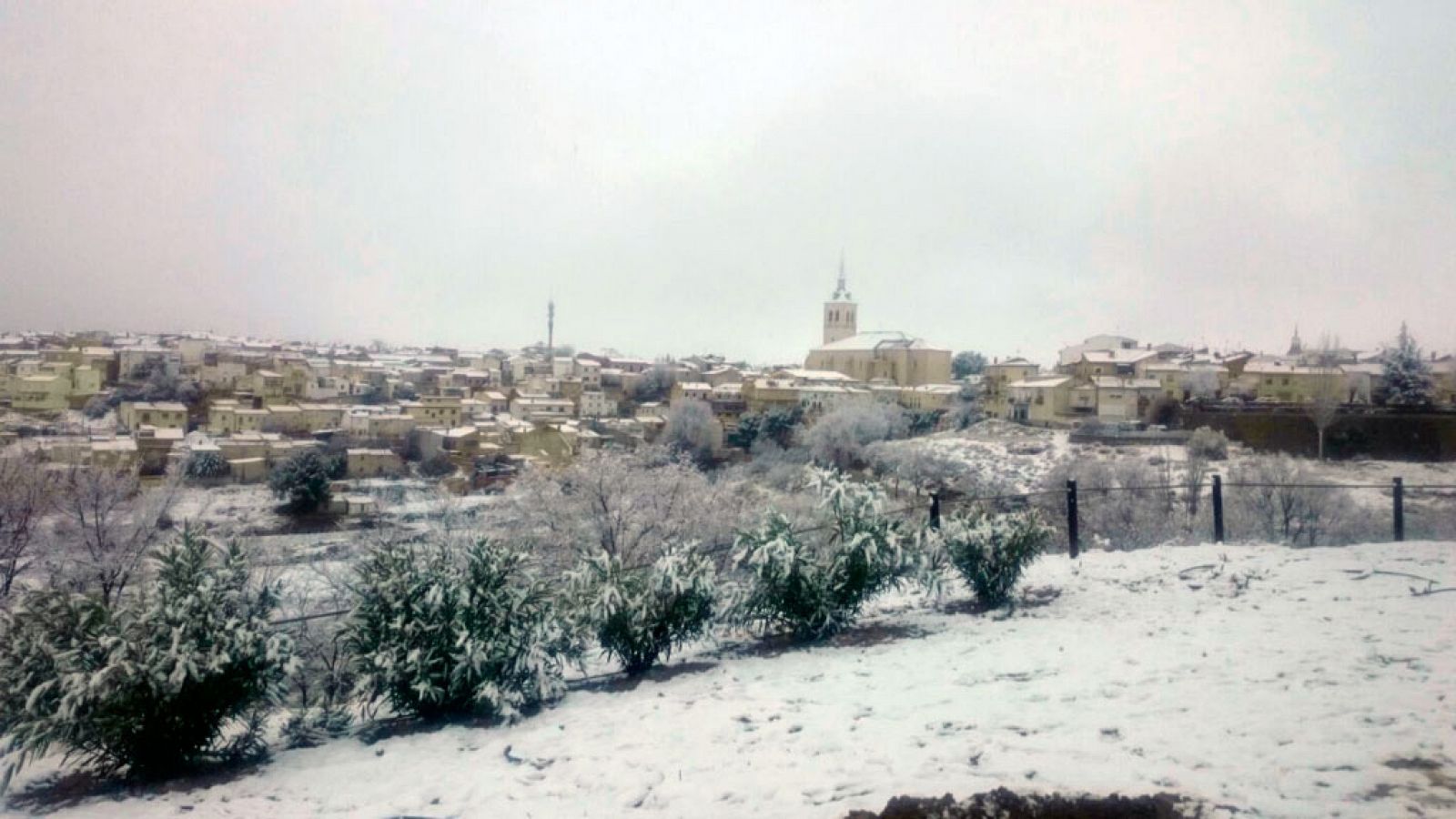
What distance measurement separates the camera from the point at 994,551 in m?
5.92

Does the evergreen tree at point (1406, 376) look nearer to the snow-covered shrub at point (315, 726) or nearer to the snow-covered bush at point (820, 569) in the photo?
the snow-covered bush at point (820, 569)

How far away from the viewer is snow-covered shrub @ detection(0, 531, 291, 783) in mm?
3578

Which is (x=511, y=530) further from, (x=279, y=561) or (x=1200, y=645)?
(x=1200, y=645)

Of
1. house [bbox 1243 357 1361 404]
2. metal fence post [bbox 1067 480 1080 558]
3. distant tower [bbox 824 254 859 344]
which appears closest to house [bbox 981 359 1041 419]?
house [bbox 1243 357 1361 404]

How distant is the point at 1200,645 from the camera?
4.47 meters

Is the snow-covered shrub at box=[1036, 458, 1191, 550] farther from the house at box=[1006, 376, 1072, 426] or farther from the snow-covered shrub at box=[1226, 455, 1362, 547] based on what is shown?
the house at box=[1006, 376, 1072, 426]

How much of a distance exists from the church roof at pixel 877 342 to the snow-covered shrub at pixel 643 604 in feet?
114

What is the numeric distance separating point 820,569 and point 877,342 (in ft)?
148

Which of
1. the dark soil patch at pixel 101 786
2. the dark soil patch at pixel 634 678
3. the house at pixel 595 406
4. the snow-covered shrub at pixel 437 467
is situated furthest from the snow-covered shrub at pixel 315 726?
the house at pixel 595 406

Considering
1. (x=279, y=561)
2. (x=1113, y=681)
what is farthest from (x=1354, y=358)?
(x=279, y=561)

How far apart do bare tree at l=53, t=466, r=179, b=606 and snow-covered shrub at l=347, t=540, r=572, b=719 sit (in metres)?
8.19

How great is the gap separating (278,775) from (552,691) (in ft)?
4.60

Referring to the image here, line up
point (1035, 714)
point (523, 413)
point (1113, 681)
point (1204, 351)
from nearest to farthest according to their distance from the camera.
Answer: point (1035, 714) → point (1113, 681) → point (1204, 351) → point (523, 413)

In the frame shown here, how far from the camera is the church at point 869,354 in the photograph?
36.9 meters
